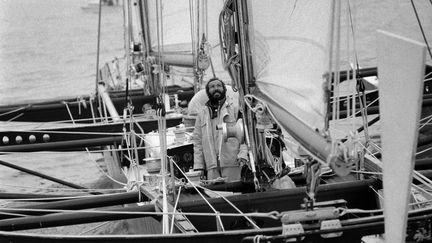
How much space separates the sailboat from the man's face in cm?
37

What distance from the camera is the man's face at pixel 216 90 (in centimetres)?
1027

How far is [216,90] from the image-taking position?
1027cm

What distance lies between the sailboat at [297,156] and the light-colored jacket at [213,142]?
27 cm

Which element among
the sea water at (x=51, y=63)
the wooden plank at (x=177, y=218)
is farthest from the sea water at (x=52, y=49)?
the wooden plank at (x=177, y=218)

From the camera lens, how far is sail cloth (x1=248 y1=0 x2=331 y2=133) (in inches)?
307

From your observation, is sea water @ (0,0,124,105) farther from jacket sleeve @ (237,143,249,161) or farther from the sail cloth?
the sail cloth

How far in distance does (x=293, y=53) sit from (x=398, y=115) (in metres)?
1.88

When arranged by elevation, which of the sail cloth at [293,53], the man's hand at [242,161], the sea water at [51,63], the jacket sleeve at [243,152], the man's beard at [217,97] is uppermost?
the sail cloth at [293,53]

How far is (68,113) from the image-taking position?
1688cm

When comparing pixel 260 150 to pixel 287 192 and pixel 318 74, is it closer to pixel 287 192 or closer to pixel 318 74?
pixel 287 192

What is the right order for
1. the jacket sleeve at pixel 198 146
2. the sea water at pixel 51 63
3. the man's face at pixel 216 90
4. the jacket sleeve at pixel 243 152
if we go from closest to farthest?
the jacket sleeve at pixel 243 152 → the man's face at pixel 216 90 → the jacket sleeve at pixel 198 146 → the sea water at pixel 51 63

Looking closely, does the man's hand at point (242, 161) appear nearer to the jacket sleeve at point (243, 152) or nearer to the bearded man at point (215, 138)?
the jacket sleeve at point (243, 152)

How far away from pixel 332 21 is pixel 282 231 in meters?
1.83

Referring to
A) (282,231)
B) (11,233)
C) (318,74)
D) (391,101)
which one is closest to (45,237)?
(11,233)
